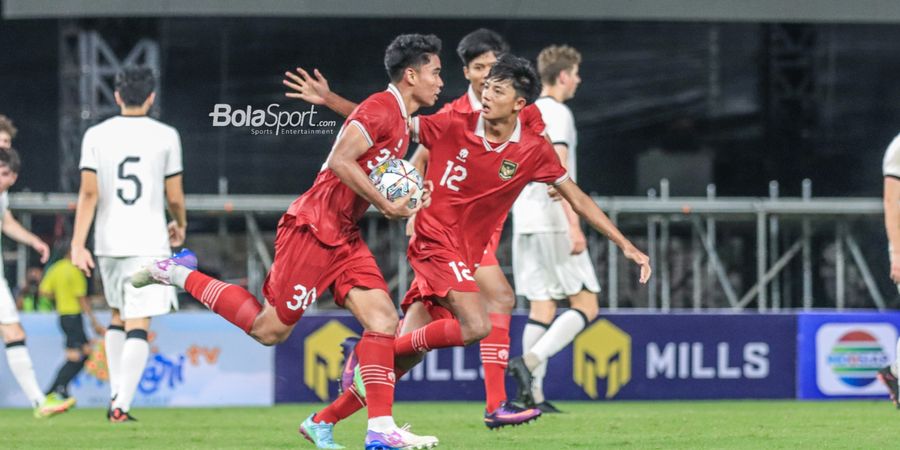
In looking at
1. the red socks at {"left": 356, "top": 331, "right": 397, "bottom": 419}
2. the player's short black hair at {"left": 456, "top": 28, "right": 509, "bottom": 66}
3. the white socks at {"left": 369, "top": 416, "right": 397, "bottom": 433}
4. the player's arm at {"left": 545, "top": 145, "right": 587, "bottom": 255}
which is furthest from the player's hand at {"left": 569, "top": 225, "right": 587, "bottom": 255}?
the white socks at {"left": 369, "top": 416, "right": 397, "bottom": 433}

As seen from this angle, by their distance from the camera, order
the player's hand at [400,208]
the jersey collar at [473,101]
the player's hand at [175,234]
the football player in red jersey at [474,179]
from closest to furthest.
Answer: the player's hand at [400,208], the football player in red jersey at [474,179], the jersey collar at [473,101], the player's hand at [175,234]

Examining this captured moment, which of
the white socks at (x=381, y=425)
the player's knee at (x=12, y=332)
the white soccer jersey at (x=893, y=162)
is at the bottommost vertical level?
the white socks at (x=381, y=425)

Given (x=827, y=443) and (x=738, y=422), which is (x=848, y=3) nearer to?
(x=738, y=422)

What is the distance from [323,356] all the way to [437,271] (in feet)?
16.5

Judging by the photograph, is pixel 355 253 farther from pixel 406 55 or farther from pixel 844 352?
pixel 844 352

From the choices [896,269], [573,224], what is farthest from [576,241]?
[896,269]

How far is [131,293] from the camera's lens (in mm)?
9594

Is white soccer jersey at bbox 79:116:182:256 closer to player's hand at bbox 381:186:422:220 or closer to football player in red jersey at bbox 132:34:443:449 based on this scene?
football player in red jersey at bbox 132:34:443:449

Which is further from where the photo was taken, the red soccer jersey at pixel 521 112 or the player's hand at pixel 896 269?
the player's hand at pixel 896 269

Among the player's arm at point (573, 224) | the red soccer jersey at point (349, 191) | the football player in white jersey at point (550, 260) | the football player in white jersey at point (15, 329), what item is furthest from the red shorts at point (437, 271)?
the football player in white jersey at point (15, 329)

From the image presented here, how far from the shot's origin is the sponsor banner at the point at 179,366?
40.1ft

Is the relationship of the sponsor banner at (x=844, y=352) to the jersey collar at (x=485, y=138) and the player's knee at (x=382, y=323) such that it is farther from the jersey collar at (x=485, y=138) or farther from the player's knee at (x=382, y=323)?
the player's knee at (x=382, y=323)

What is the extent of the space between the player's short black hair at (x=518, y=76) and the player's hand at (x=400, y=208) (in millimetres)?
996

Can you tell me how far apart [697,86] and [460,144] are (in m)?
9.57
